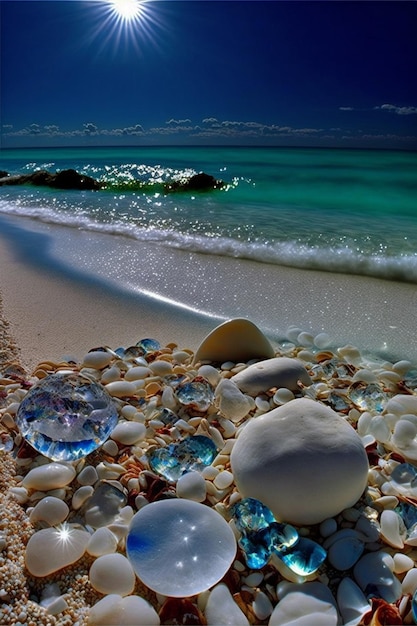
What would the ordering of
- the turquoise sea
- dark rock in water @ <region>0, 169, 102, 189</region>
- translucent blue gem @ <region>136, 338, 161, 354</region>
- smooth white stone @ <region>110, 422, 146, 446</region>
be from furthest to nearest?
dark rock in water @ <region>0, 169, 102, 189</region> < the turquoise sea < translucent blue gem @ <region>136, 338, 161, 354</region> < smooth white stone @ <region>110, 422, 146, 446</region>

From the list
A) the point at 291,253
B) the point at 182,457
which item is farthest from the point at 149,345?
the point at 291,253

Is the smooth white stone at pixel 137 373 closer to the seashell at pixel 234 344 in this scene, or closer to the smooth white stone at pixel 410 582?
the seashell at pixel 234 344

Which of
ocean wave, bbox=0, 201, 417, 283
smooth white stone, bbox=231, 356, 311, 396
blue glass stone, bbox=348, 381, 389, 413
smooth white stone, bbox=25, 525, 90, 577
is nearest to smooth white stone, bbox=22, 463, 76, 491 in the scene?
smooth white stone, bbox=25, 525, 90, 577

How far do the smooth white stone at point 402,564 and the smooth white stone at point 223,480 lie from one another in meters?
0.35

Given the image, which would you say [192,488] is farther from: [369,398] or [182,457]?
[369,398]

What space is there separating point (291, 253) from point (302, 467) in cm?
246

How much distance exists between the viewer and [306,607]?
83 cm

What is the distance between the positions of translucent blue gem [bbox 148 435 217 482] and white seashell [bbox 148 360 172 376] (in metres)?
0.43

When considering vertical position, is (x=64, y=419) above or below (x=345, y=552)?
above

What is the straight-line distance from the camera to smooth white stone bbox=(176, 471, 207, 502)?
1.05 meters

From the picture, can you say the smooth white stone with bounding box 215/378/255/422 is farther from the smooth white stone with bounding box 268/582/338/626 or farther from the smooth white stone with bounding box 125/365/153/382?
the smooth white stone with bounding box 268/582/338/626

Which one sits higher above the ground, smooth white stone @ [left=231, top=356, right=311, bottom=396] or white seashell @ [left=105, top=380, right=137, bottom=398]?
smooth white stone @ [left=231, top=356, right=311, bottom=396]

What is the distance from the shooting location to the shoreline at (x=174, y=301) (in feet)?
6.59

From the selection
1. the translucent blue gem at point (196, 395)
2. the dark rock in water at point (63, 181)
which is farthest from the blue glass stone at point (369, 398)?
the dark rock in water at point (63, 181)
